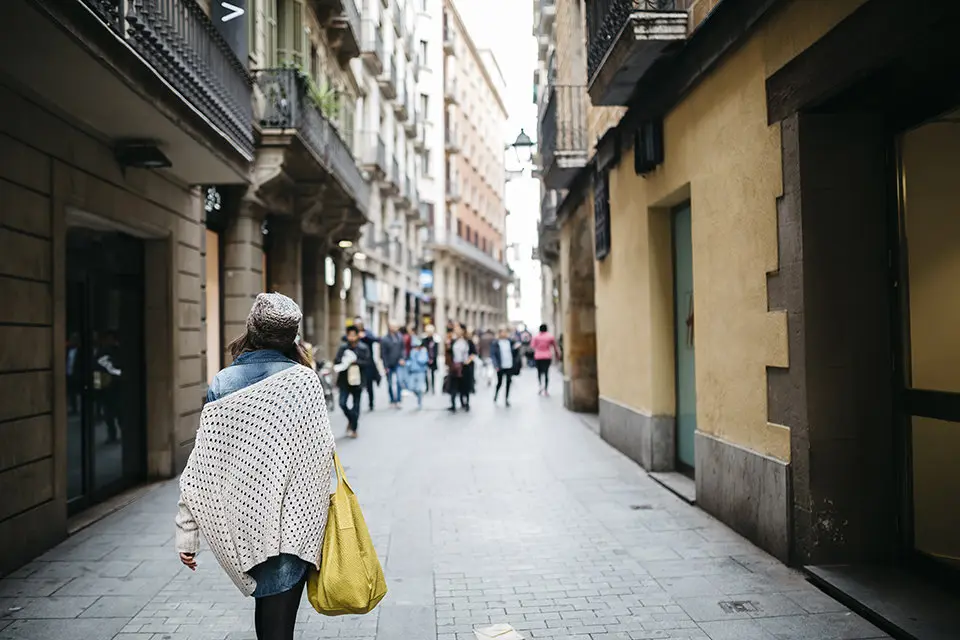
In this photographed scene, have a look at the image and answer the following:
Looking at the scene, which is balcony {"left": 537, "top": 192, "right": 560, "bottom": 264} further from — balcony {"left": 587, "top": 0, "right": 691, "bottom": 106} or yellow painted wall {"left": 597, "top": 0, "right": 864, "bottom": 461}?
yellow painted wall {"left": 597, "top": 0, "right": 864, "bottom": 461}

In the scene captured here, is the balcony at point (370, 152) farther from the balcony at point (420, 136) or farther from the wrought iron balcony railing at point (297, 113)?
the wrought iron balcony railing at point (297, 113)

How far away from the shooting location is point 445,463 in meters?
10.2

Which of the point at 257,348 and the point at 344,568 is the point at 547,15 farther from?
the point at 344,568

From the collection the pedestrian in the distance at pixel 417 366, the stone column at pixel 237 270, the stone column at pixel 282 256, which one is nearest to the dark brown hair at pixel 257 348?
the stone column at pixel 237 270

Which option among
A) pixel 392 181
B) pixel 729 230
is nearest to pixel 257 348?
pixel 729 230

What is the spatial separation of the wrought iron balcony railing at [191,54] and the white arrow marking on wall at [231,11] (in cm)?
64

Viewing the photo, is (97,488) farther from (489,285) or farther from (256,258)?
(489,285)

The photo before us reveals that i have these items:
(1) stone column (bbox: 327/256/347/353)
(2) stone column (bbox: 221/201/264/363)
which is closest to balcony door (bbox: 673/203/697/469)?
(2) stone column (bbox: 221/201/264/363)

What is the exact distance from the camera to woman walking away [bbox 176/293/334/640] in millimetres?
2986

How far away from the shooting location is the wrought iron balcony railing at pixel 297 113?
1382 centimetres

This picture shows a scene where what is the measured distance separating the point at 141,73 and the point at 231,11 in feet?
16.0

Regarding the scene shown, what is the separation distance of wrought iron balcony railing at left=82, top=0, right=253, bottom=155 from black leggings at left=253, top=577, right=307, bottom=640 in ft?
15.0

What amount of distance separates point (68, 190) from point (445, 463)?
5.31 meters

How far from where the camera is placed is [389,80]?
103ft
